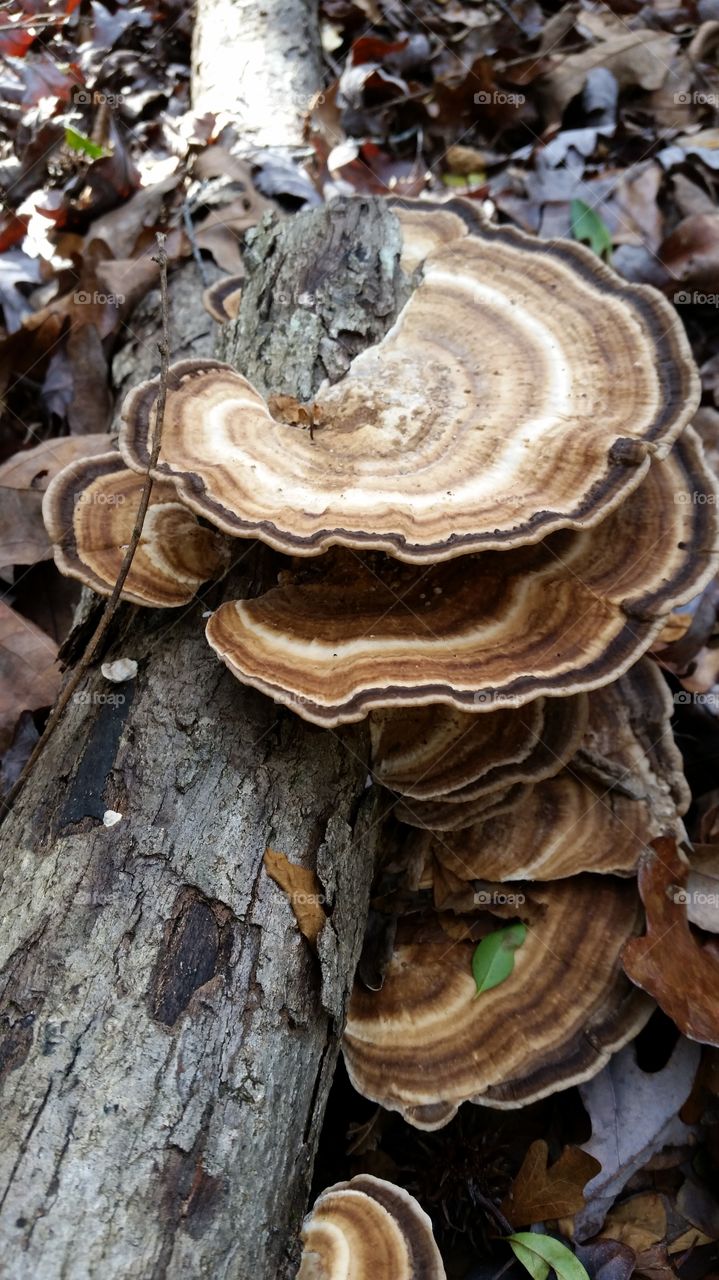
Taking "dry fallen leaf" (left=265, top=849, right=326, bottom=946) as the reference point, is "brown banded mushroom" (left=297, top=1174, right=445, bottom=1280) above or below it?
below

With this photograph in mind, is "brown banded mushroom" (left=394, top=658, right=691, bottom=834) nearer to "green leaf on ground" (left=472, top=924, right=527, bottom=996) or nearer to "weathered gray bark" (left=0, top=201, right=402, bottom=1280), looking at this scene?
"green leaf on ground" (left=472, top=924, right=527, bottom=996)

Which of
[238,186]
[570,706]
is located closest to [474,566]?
[570,706]

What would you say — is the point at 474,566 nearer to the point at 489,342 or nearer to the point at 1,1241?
the point at 489,342

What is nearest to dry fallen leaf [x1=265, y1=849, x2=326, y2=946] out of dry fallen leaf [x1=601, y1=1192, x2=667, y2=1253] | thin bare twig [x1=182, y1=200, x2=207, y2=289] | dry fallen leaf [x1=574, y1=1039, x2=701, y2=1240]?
dry fallen leaf [x1=574, y1=1039, x2=701, y2=1240]

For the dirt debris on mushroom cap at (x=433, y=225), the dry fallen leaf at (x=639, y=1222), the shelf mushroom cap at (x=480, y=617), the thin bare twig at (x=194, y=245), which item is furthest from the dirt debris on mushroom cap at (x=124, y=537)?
the dry fallen leaf at (x=639, y=1222)

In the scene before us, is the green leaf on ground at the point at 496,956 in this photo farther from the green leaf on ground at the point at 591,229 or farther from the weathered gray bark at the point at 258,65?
the weathered gray bark at the point at 258,65
